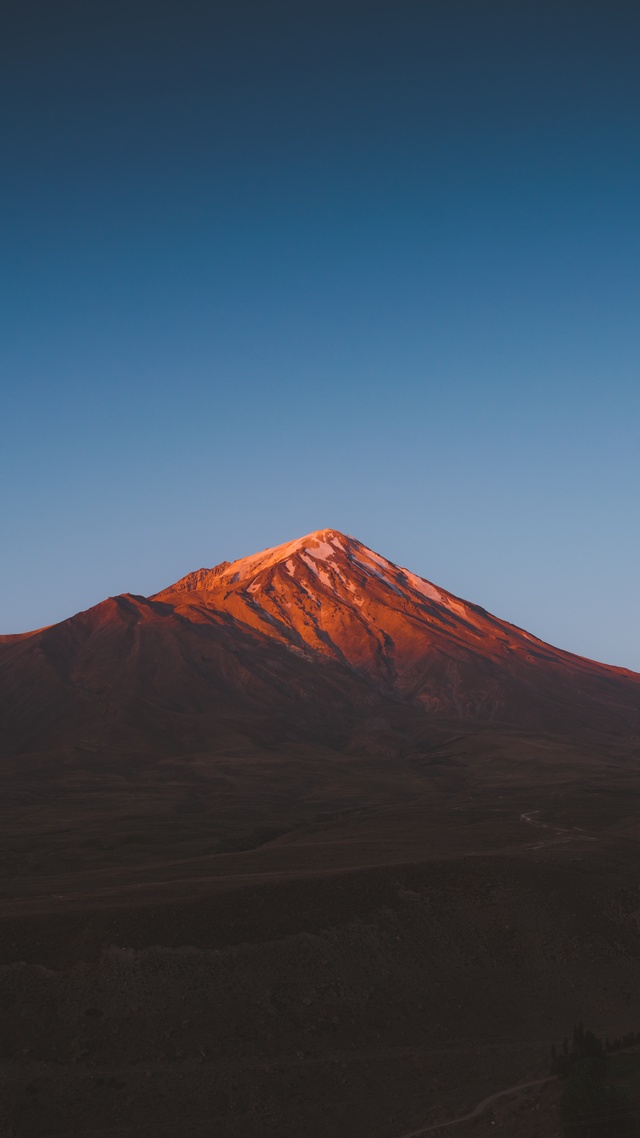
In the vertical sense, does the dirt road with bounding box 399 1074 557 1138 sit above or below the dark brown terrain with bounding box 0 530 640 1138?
below

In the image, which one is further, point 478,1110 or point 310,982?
point 310,982

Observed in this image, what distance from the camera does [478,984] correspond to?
187 feet

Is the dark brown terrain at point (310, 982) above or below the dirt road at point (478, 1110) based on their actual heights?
above

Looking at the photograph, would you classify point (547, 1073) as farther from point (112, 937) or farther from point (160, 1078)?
point (112, 937)

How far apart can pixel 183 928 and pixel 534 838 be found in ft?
149

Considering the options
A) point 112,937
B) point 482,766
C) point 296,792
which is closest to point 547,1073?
point 112,937

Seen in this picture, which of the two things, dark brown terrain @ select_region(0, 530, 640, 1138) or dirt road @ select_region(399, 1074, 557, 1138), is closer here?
dirt road @ select_region(399, 1074, 557, 1138)

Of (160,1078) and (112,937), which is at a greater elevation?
(112,937)

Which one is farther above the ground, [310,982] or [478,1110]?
[310,982]

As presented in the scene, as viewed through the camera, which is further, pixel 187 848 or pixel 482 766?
pixel 482 766

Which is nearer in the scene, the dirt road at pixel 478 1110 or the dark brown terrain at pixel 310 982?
the dirt road at pixel 478 1110

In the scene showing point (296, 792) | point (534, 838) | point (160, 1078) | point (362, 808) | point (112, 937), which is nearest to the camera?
point (160, 1078)

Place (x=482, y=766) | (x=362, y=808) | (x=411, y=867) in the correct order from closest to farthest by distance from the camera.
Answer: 1. (x=411, y=867)
2. (x=362, y=808)
3. (x=482, y=766)

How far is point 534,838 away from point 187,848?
111 feet
